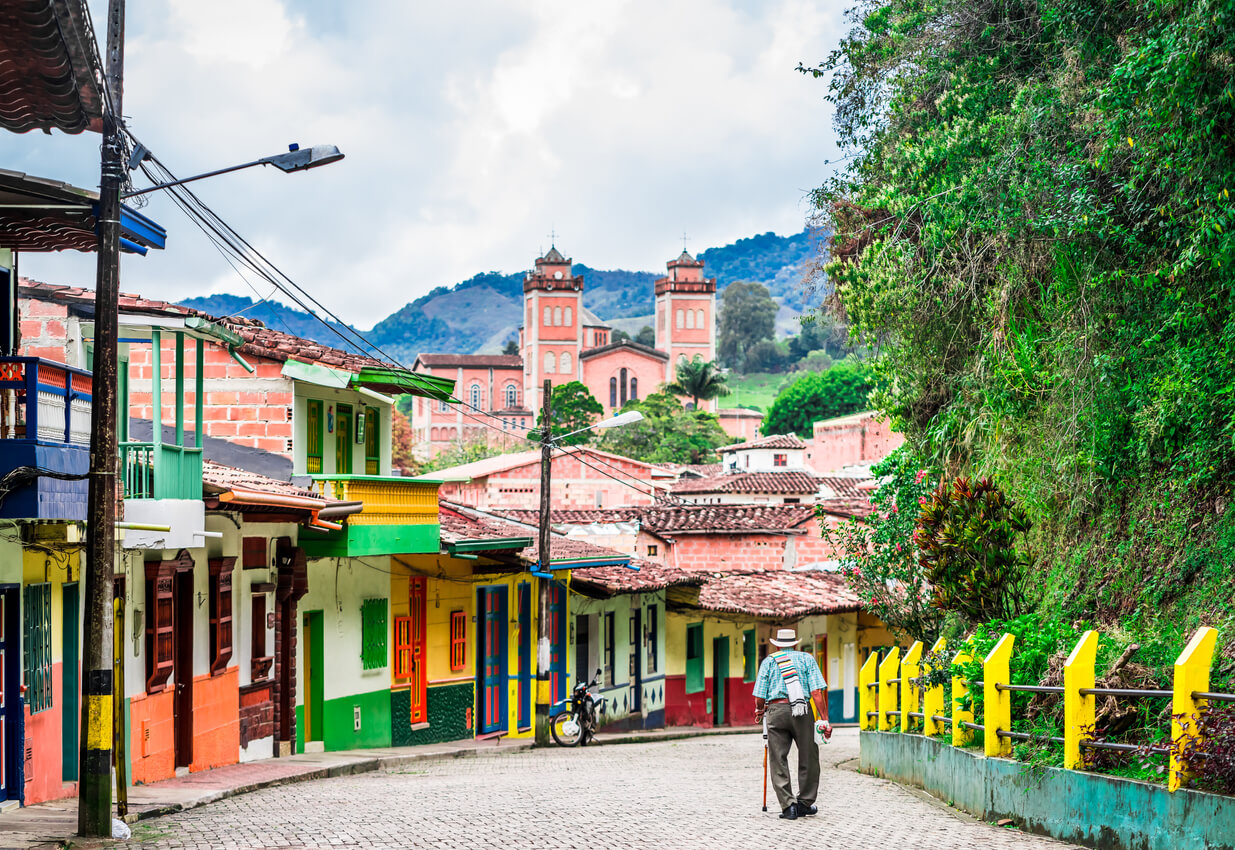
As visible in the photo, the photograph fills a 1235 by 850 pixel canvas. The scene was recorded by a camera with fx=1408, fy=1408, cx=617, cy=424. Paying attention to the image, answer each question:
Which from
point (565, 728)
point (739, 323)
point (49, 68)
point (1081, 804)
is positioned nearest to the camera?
point (1081, 804)

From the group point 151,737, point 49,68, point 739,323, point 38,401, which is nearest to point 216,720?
point 151,737

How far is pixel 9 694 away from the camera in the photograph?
11531 millimetres

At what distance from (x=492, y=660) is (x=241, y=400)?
7307 millimetres

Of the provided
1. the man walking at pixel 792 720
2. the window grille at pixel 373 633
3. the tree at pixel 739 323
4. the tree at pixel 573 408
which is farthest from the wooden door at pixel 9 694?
the tree at pixel 739 323

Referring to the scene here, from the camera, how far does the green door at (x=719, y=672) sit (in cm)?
3347

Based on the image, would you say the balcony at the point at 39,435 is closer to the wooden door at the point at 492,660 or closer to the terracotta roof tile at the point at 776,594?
the wooden door at the point at 492,660

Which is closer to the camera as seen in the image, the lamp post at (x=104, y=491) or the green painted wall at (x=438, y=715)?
the lamp post at (x=104, y=491)

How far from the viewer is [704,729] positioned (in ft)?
103

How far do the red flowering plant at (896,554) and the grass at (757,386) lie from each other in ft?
475

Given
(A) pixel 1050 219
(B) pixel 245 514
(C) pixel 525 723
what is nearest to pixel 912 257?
(A) pixel 1050 219

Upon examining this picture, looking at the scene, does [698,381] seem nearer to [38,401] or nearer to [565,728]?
[565,728]

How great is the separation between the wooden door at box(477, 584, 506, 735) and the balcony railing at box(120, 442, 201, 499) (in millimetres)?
11097

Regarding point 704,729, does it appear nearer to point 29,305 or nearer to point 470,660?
point 470,660

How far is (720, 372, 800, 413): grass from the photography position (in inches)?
6585
